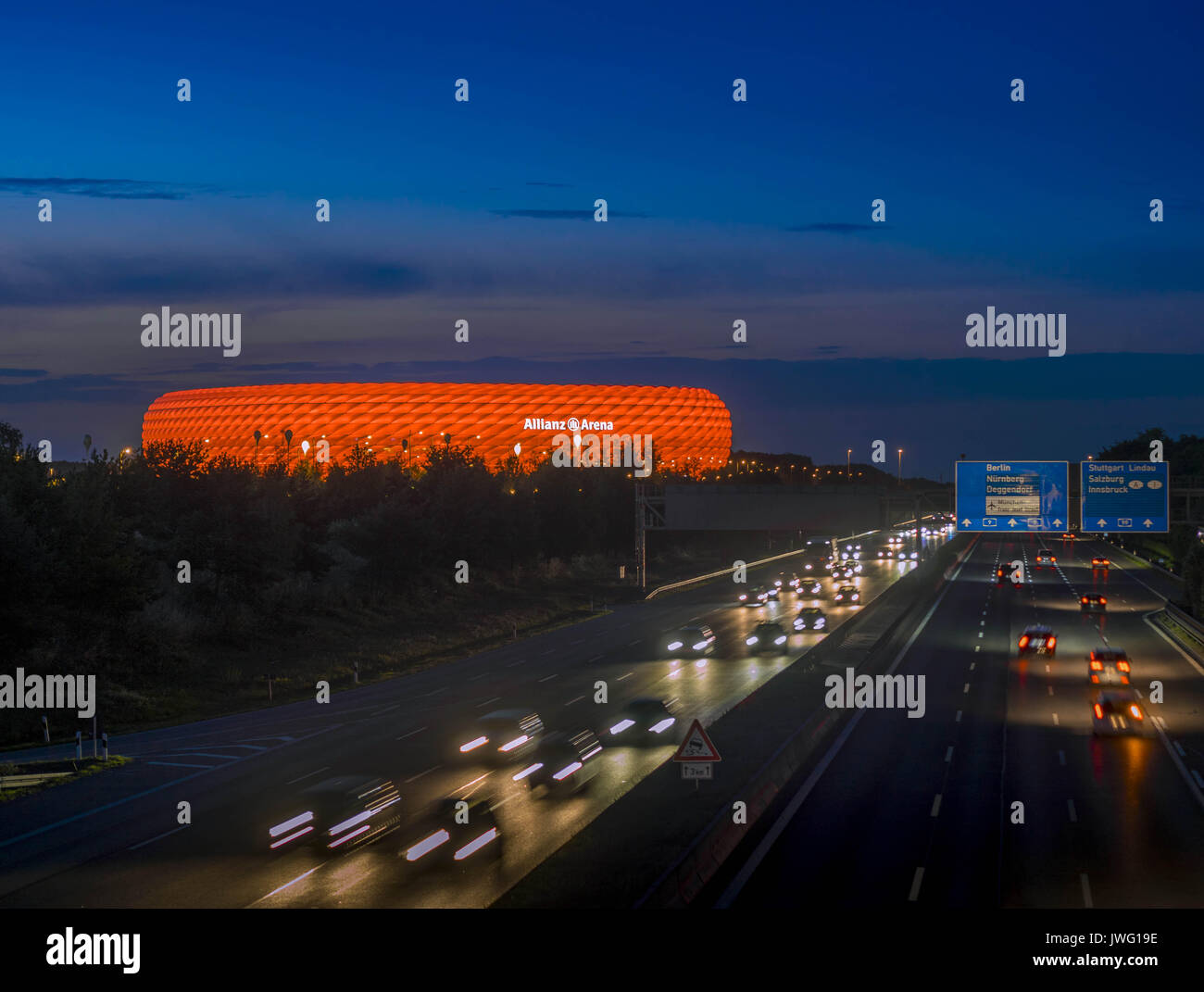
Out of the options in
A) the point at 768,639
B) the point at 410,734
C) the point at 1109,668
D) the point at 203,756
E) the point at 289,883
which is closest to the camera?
the point at 289,883

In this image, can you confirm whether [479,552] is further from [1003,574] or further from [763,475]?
[763,475]

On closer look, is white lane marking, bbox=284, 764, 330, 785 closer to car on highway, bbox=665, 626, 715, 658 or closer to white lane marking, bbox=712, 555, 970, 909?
white lane marking, bbox=712, 555, 970, 909

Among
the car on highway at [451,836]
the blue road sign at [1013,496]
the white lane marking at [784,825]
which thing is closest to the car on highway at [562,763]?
the car on highway at [451,836]

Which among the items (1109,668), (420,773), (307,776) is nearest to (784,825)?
(420,773)

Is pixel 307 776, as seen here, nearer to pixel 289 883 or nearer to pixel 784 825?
pixel 289 883

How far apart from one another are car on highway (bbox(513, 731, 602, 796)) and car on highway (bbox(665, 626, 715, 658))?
18100 mm

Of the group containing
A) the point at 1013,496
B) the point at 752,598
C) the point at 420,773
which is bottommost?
the point at 752,598

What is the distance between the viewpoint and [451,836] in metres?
18.9

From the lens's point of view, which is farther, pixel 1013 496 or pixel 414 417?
pixel 414 417

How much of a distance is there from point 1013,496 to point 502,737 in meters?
24.0

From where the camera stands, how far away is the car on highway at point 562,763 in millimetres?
23047

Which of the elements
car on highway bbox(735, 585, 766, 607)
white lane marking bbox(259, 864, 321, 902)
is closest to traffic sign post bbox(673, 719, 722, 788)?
white lane marking bbox(259, 864, 321, 902)

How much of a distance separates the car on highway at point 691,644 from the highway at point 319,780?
2.92 ft
